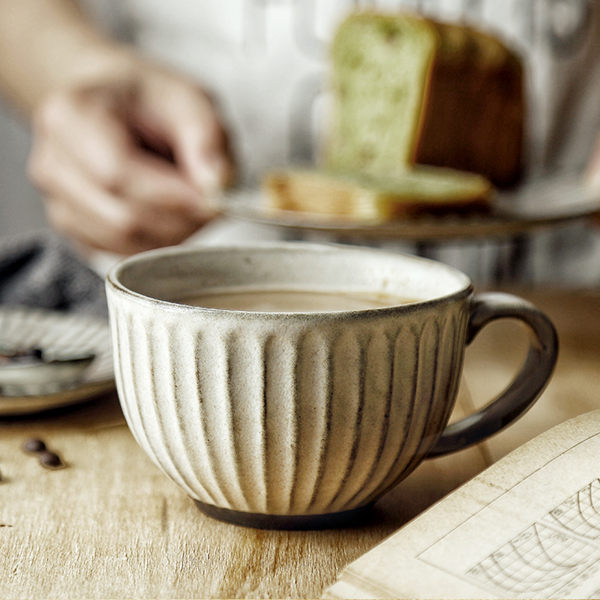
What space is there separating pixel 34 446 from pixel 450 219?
472 millimetres

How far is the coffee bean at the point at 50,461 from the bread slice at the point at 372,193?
0.55 metres

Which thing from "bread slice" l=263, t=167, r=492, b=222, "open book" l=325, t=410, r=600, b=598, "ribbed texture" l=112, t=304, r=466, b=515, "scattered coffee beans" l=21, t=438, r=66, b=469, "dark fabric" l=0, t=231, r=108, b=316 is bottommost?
"dark fabric" l=0, t=231, r=108, b=316

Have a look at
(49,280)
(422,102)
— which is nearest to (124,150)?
(49,280)

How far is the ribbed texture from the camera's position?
41 centimetres

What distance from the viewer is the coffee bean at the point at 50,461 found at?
0.55m

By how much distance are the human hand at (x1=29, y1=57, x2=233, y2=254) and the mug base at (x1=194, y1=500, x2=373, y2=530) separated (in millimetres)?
623

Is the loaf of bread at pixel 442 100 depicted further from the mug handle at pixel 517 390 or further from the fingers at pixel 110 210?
the mug handle at pixel 517 390

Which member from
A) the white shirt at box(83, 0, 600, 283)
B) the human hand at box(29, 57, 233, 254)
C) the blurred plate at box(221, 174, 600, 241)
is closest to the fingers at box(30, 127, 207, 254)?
the human hand at box(29, 57, 233, 254)

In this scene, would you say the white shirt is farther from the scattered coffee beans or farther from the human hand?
the scattered coffee beans

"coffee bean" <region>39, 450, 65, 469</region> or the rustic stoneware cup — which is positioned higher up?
the rustic stoneware cup

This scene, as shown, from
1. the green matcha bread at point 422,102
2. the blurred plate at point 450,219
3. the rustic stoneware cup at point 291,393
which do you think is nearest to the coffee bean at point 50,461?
the rustic stoneware cup at point 291,393

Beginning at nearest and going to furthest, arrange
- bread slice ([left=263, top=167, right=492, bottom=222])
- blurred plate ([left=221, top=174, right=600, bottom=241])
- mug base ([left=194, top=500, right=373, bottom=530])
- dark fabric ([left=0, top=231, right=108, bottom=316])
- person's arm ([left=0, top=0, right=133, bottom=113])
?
mug base ([left=194, top=500, right=373, bottom=530]) → blurred plate ([left=221, top=174, right=600, bottom=241]) → dark fabric ([left=0, top=231, right=108, bottom=316]) → bread slice ([left=263, top=167, right=492, bottom=222]) → person's arm ([left=0, top=0, right=133, bottom=113])

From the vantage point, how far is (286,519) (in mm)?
463

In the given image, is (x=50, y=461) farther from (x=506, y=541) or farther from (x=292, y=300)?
(x=506, y=541)
